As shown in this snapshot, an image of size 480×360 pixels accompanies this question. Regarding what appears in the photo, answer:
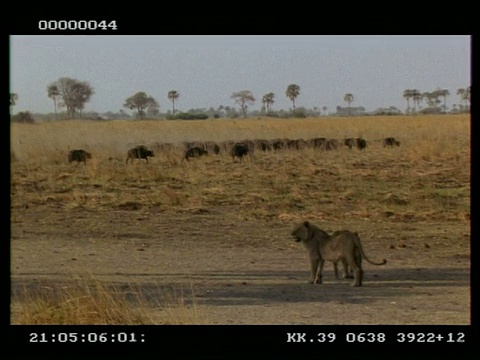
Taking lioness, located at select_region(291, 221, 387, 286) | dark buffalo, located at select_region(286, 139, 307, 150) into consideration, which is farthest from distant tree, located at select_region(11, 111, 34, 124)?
lioness, located at select_region(291, 221, 387, 286)

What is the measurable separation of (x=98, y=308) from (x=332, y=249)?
10.0 feet

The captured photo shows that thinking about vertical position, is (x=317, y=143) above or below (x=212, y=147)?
above

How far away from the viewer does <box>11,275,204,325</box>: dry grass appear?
6352 millimetres

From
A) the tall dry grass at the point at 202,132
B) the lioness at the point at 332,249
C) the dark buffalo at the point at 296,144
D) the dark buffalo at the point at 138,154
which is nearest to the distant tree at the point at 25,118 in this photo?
the tall dry grass at the point at 202,132

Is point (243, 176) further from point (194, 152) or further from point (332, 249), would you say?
point (332, 249)

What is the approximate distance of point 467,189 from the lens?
16578 millimetres

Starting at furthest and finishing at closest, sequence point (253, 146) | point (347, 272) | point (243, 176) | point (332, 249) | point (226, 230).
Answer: point (253, 146) < point (243, 176) < point (226, 230) < point (347, 272) < point (332, 249)

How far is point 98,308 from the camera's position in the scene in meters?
6.48

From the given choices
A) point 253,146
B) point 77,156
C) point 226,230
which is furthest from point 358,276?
point 253,146

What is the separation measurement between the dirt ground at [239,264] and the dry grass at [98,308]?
0.10 meters

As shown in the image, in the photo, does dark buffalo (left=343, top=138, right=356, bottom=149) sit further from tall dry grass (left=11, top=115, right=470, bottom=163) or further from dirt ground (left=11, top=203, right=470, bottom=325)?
dirt ground (left=11, top=203, right=470, bottom=325)
